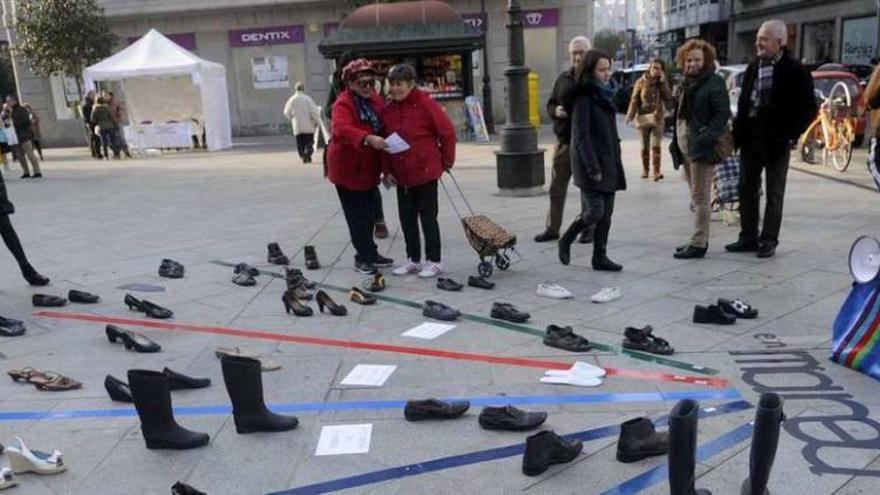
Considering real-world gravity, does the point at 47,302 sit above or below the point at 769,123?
below

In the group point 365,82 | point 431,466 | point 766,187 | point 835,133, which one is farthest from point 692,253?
point 835,133

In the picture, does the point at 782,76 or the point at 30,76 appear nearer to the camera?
the point at 782,76

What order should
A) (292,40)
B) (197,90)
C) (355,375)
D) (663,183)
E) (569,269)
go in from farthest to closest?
1. (292,40)
2. (197,90)
3. (663,183)
4. (569,269)
5. (355,375)

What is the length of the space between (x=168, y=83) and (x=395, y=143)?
1880 cm

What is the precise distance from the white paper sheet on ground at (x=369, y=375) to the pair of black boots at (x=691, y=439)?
2.04m

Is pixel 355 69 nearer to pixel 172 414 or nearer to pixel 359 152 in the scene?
pixel 359 152

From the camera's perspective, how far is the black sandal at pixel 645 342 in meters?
4.48

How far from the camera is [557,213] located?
7.59 metres

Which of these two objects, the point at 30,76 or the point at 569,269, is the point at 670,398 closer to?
the point at 569,269

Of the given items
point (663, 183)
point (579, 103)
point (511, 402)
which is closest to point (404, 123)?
point (579, 103)

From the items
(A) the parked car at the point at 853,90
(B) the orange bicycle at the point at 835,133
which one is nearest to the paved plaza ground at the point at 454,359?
(B) the orange bicycle at the point at 835,133

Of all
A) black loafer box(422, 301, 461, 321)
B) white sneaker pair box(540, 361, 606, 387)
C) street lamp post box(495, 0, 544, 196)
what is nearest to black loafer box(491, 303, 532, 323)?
black loafer box(422, 301, 461, 321)

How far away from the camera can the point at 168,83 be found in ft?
74.7

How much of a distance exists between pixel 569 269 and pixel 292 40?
22.2 m
